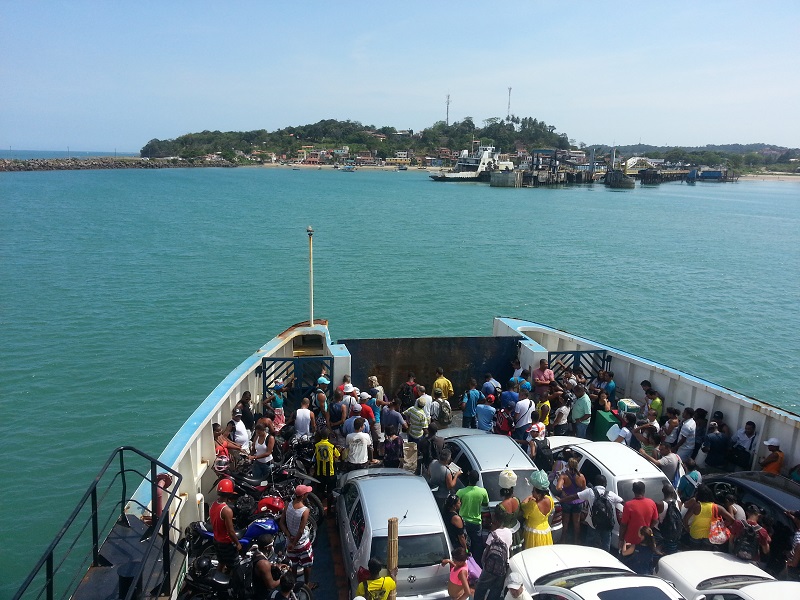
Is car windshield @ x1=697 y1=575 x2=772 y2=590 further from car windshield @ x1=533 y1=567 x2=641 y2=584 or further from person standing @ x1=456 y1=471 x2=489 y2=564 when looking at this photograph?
person standing @ x1=456 y1=471 x2=489 y2=564

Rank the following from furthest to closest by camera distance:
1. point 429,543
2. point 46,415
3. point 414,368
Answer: point 46,415 < point 414,368 < point 429,543

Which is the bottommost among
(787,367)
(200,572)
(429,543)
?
(787,367)

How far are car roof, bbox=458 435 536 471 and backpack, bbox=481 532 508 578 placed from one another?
1379mm

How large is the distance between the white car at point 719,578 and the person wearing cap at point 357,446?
3837 mm

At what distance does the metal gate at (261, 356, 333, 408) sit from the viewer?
10797mm

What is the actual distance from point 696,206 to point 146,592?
12165 centimetres

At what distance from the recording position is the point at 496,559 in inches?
238

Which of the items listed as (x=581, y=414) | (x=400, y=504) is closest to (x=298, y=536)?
(x=400, y=504)

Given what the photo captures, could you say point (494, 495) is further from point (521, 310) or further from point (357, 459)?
point (521, 310)

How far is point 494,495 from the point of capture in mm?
7324

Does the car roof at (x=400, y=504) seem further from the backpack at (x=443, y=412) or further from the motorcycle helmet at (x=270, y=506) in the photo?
the backpack at (x=443, y=412)

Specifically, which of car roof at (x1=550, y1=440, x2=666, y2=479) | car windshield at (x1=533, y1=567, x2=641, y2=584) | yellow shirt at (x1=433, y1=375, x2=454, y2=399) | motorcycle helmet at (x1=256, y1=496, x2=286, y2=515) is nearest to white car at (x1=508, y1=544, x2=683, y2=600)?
car windshield at (x1=533, y1=567, x2=641, y2=584)

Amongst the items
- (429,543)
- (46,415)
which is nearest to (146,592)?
(429,543)

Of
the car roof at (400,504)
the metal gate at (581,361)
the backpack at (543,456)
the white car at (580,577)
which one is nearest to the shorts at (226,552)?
the car roof at (400,504)
